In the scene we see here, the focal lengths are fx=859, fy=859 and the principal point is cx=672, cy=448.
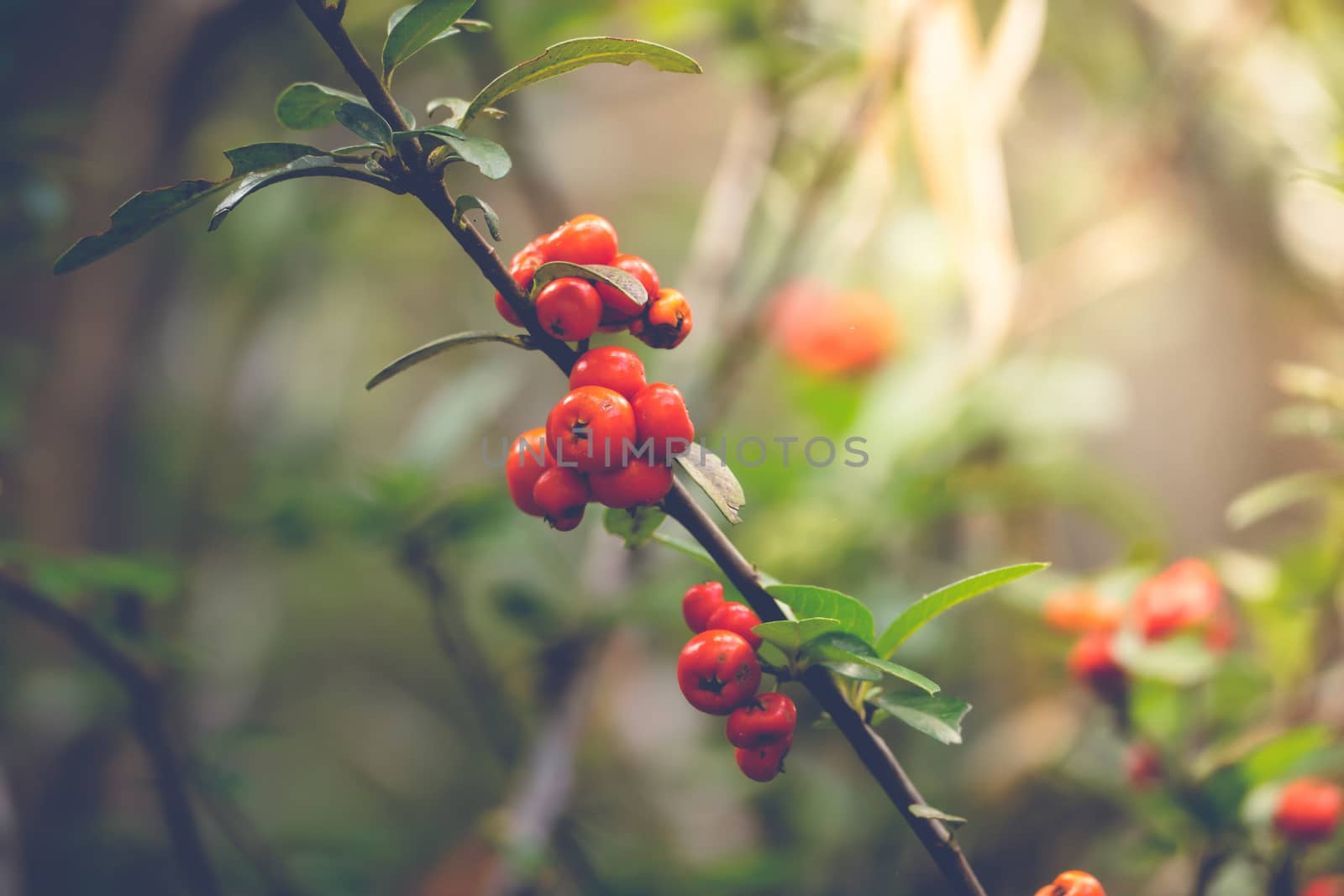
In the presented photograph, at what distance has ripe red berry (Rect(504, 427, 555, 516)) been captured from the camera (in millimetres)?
364

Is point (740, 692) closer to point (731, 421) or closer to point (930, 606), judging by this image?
point (930, 606)

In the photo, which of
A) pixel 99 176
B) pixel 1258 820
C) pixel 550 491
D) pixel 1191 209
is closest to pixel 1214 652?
pixel 1258 820

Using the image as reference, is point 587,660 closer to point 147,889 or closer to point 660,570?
point 660,570

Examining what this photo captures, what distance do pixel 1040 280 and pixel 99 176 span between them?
1.23 m

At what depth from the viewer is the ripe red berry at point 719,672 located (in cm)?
34

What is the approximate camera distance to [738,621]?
0.37 meters

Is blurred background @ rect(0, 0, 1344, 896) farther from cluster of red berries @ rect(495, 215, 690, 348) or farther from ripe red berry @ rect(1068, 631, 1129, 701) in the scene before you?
cluster of red berries @ rect(495, 215, 690, 348)

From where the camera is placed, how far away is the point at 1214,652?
2.23 feet

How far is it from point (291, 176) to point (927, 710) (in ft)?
1.11

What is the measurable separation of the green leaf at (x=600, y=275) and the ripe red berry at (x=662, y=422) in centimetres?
4

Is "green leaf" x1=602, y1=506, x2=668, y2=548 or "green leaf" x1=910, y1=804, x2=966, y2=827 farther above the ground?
"green leaf" x1=602, y1=506, x2=668, y2=548

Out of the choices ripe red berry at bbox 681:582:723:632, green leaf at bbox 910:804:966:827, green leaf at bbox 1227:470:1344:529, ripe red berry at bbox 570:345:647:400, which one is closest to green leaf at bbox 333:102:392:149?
ripe red berry at bbox 570:345:647:400

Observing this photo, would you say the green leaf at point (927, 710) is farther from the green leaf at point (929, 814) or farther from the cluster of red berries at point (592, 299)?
the cluster of red berries at point (592, 299)

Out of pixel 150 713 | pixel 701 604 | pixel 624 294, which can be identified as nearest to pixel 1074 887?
pixel 701 604
